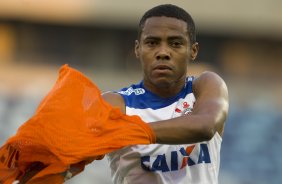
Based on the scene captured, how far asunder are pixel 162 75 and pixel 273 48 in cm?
1486

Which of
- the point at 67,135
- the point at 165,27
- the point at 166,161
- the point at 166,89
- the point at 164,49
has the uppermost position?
the point at 165,27

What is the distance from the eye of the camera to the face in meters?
4.59

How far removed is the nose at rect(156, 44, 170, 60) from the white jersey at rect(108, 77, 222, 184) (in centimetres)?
43

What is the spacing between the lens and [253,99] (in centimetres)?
1585

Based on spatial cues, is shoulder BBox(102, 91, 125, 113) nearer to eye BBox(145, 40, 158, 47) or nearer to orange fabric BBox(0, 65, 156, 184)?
eye BBox(145, 40, 158, 47)

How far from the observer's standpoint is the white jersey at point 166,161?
4656 millimetres

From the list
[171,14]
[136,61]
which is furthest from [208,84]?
[136,61]

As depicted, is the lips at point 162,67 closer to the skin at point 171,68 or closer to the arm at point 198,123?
the skin at point 171,68

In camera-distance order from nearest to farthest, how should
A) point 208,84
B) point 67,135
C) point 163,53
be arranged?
point 67,135, point 163,53, point 208,84

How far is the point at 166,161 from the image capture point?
4656 mm

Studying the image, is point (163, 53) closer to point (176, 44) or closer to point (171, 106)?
point (176, 44)

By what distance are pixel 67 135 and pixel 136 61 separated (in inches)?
530

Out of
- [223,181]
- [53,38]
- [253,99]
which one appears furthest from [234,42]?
[223,181]

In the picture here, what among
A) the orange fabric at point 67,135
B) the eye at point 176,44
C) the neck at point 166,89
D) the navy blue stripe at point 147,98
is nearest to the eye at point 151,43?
the eye at point 176,44
